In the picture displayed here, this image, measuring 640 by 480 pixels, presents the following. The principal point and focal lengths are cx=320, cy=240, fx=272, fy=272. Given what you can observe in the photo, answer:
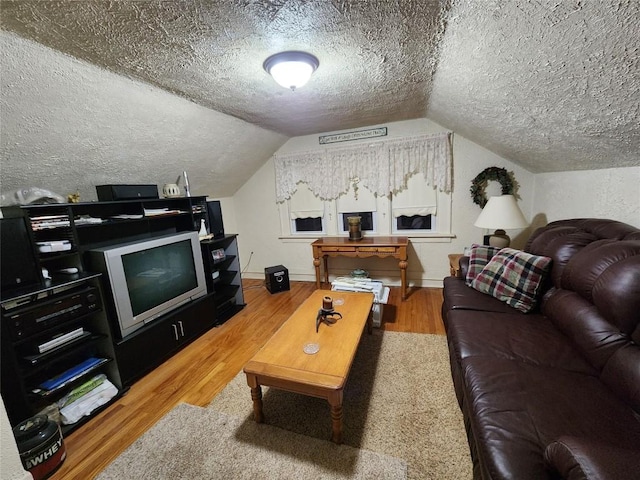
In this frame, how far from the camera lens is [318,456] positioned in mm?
1409

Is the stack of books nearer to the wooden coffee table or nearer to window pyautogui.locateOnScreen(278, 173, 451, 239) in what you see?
the wooden coffee table

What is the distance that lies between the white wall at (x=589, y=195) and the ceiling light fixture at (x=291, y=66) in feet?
7.06

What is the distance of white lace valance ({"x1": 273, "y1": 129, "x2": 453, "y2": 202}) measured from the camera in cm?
329

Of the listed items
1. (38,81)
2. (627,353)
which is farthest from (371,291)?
(38,81)

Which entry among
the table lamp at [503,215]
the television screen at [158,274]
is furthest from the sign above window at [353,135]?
the television screen at [158,274]

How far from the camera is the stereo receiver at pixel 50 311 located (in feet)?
4.81

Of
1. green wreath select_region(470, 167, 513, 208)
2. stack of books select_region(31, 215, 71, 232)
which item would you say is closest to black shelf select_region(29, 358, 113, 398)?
stack of books select_region(31, 215, 71, 232)

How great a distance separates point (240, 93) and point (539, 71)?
1.82 metres

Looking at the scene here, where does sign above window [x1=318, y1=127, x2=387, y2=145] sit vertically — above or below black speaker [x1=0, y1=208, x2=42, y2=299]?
above

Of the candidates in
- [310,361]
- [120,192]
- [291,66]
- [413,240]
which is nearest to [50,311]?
[120,192]

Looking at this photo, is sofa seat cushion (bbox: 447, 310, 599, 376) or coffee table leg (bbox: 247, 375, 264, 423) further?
coffee table leg (bbox: 247, 375, 264, 423)

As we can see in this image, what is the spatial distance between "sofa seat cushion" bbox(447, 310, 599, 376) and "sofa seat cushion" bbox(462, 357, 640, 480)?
0.30ft

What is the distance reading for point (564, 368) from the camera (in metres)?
1.34

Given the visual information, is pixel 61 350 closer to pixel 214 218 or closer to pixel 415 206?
pixel 214 218
